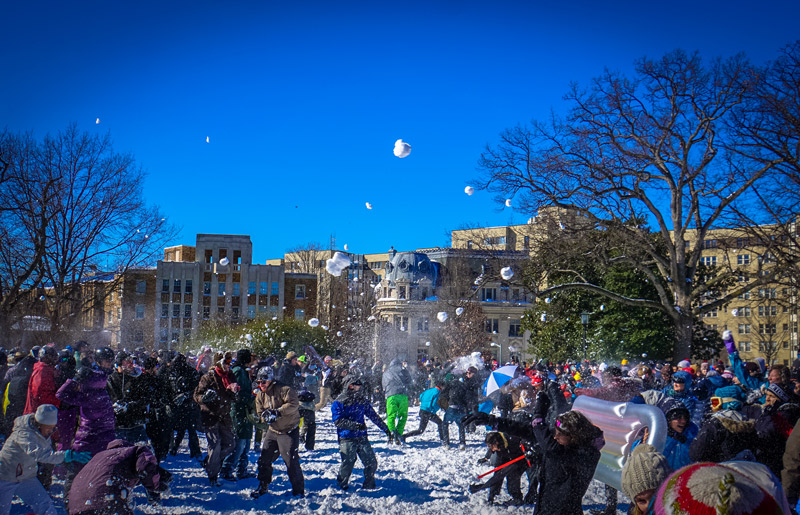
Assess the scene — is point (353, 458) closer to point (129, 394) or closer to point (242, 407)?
point (242, 407)

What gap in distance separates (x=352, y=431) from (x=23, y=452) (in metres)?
4.44

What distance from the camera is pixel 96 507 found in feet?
15.4

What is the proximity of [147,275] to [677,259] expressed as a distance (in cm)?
5766

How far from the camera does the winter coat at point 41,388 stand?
324 inches

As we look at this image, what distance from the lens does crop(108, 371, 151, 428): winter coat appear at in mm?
8617

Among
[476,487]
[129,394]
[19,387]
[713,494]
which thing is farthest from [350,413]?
[713,494]

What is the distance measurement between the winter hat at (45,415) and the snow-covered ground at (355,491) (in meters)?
2.19

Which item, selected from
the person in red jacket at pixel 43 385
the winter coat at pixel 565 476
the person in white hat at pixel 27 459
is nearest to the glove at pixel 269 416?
the person in red jacket at pixel 43 385

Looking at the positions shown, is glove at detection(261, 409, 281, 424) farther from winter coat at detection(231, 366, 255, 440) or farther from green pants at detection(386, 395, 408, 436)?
green pants at detection(386, 395, 408, 436)

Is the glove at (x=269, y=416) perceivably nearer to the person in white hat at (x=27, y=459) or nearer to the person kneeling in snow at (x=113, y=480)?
the person in white hat at (x=27, y=459)

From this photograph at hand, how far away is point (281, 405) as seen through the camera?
27.3 feet

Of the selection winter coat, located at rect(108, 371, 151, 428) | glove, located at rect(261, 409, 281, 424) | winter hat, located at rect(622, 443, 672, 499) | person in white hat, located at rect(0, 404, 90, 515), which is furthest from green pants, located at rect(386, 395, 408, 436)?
winter hat, located at rect(622, 443, 672, 499)

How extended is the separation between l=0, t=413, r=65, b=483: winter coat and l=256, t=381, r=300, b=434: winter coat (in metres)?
3.02

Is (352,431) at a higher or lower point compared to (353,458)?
higher
